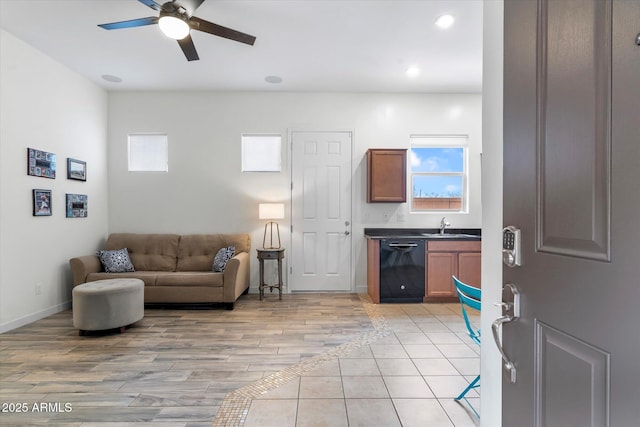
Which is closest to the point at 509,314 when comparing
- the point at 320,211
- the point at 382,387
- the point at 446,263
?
the point at 382,387

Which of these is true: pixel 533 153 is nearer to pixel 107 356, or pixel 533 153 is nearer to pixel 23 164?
pixel 107 356

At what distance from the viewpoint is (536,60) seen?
2.68 feet

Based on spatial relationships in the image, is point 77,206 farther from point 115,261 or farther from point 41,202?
point 115,261

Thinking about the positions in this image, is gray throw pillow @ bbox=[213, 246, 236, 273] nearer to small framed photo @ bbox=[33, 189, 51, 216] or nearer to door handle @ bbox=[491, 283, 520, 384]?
small framed photo @ bbox=[33, 189, 51, 216]

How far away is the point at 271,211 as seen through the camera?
4461mm

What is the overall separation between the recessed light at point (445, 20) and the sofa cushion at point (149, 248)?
14.2 ft

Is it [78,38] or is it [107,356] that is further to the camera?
A: [78,38]

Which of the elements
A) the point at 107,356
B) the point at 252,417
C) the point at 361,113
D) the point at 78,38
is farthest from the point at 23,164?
the point at 361,113

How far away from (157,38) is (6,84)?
5.46ft

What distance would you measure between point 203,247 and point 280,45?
2950 millimetres

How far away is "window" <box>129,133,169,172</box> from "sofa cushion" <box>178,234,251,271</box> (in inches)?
51.5

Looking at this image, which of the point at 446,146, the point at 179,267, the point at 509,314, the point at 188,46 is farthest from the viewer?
the point at 446,146

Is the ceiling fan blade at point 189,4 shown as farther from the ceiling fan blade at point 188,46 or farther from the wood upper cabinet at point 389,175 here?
the wood upper cabinet at point 389,175

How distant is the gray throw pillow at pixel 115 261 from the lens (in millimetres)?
4172
